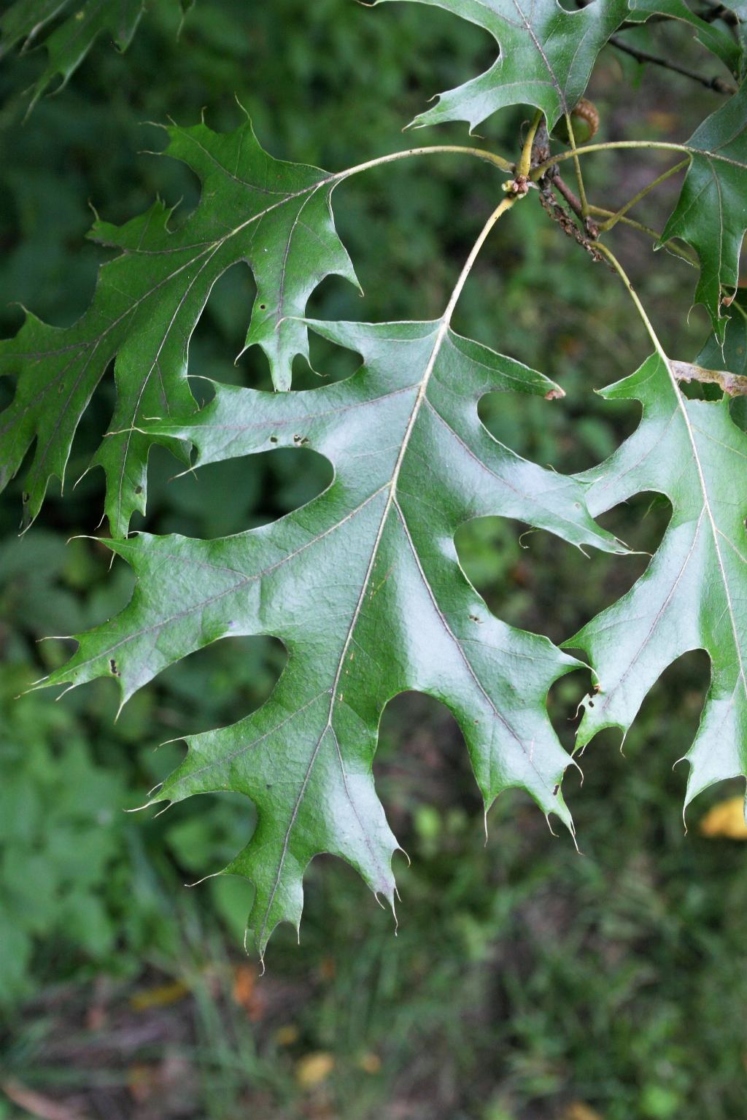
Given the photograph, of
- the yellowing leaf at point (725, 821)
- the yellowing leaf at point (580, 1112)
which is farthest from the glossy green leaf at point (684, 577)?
the yellowing leaf at point (580, 1112)

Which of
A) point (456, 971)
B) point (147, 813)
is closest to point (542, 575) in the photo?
point (456, 971)

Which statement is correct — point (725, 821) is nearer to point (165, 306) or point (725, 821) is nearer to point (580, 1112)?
point (580, 1112)

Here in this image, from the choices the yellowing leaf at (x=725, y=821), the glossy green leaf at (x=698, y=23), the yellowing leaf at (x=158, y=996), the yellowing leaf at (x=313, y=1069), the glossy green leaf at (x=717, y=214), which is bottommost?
the yellowing leaf at (x=313, y=1069)

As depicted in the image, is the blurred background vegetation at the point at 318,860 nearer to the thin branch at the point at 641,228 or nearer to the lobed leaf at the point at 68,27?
the lobed leaf at the point at 68,27

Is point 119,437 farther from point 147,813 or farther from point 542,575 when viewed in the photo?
point 542,575

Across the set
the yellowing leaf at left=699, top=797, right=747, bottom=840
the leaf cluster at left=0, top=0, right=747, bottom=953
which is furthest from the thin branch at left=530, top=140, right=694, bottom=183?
the yellowing leaf at left=699, top=797, right=747, bottom=840

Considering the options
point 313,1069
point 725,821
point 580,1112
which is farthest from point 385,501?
point 580,1112
